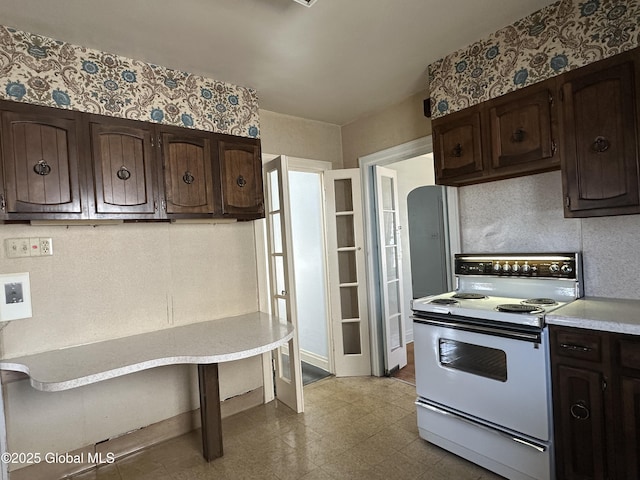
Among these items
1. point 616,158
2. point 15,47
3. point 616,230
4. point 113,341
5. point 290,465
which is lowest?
point 290,465

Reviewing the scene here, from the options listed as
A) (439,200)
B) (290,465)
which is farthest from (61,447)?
(439,200)

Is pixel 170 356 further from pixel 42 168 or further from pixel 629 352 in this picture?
pixel 629 352

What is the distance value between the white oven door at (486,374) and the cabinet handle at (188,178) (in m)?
1.74

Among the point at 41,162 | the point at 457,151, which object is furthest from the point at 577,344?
the point at 41,162

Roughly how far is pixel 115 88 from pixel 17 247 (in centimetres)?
109

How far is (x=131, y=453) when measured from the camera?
2.32 meters

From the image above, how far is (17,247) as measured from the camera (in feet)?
6.50

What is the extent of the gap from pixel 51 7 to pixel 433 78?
7.43 feet

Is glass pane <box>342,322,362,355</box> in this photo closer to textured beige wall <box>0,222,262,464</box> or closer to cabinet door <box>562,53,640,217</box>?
textured beige wall <box>0,222,262,464</box>

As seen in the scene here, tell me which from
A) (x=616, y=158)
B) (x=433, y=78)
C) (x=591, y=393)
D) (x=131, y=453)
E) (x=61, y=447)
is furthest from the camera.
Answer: (x=433, y=78)

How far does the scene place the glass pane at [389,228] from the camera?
3.47 metres

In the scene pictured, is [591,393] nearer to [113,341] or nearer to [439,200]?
[113,341]

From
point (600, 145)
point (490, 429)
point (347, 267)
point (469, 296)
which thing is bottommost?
point (490, 429)

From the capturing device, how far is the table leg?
2182 mm
